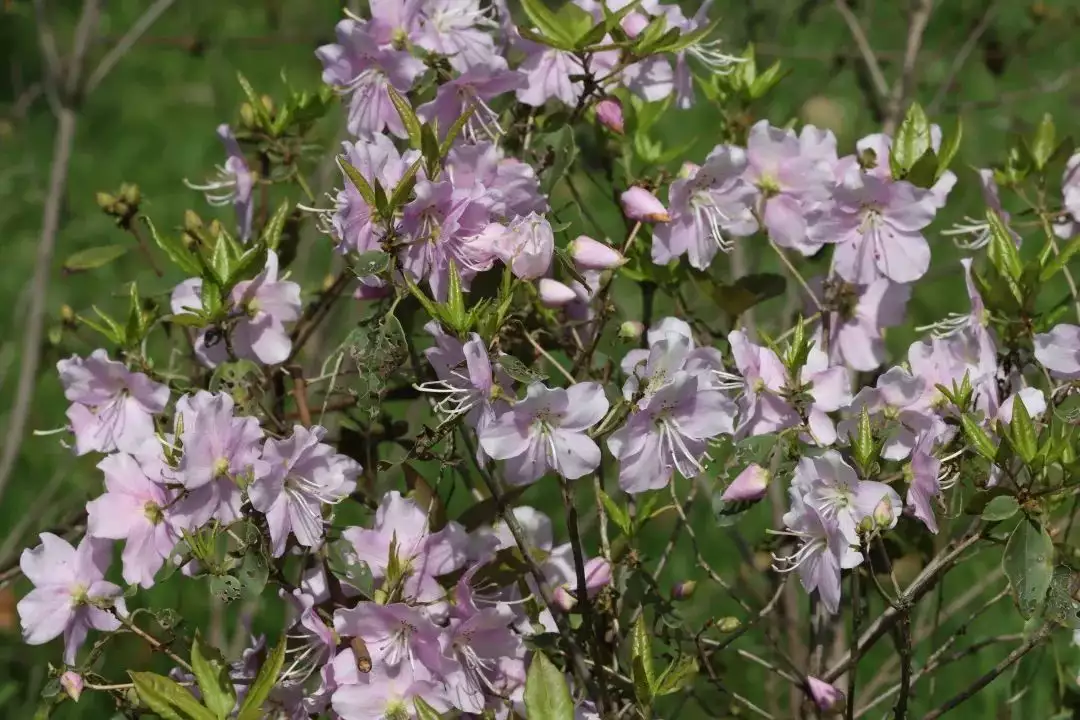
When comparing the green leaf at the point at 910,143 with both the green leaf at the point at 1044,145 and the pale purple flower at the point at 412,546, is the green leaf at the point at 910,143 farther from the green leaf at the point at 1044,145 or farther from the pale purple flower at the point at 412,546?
the pale purple flower at the point at 412,546

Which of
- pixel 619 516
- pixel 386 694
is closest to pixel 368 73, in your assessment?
pixel 619 516

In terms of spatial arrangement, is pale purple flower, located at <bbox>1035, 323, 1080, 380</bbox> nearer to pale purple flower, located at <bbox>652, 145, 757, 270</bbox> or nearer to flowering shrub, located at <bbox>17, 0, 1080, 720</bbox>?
flowering shrub, located at <bbox>17, 0, 1080, 720</bbox>

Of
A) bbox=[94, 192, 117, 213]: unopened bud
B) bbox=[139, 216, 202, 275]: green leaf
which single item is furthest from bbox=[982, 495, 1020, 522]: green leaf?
bbox=[94, 192, 117, 213]: unopened bud

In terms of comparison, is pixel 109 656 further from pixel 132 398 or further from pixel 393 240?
pixel 393 240

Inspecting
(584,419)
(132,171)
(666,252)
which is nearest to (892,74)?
(132,171)

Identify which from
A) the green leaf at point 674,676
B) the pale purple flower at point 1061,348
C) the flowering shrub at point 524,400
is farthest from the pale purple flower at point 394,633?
the pale purple flower at point 1061,348
